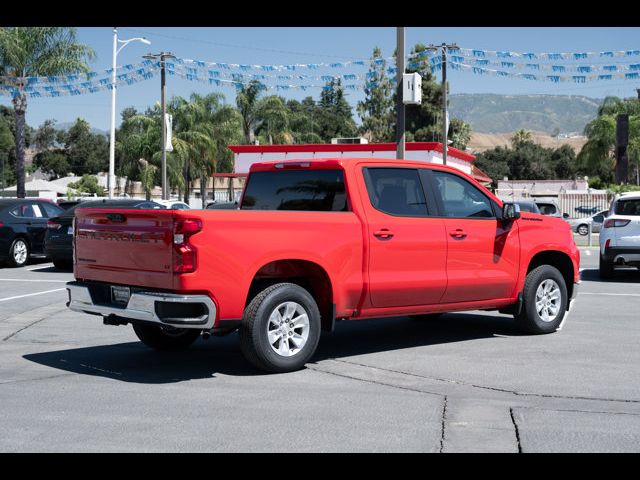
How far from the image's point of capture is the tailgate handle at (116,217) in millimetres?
7734

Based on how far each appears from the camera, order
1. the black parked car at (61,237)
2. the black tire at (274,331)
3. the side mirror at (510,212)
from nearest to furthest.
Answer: the black tire at (274,331) → the side mirror at (510,212) → the black parked car at (61,237)

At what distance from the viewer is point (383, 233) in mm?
8523

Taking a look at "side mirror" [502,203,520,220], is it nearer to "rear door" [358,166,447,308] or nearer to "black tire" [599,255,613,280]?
"rear door" [358,166,447,308]

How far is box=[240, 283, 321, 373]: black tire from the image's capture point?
7621 millimetres

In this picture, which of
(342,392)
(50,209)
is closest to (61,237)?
(50,209)

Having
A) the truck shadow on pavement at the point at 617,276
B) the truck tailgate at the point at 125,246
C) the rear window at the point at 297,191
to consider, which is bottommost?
the truck shadow on pavement at the point at 617,276

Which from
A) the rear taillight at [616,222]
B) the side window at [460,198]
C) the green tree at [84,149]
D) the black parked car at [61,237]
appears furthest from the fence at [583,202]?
the green tree at [84,149]

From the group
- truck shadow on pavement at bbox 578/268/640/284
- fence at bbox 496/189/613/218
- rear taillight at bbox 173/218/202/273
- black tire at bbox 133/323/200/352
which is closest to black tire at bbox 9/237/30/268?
black tire at bbox 133/323/200/352

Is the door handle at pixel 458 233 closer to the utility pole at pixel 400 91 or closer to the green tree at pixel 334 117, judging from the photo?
the utility pole at pixel 400 91

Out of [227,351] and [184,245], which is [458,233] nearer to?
[227,351]

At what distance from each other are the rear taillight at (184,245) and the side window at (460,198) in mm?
3079

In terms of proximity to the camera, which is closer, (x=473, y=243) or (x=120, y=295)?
(x=120, y=295)

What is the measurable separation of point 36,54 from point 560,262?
31650 millimetres
